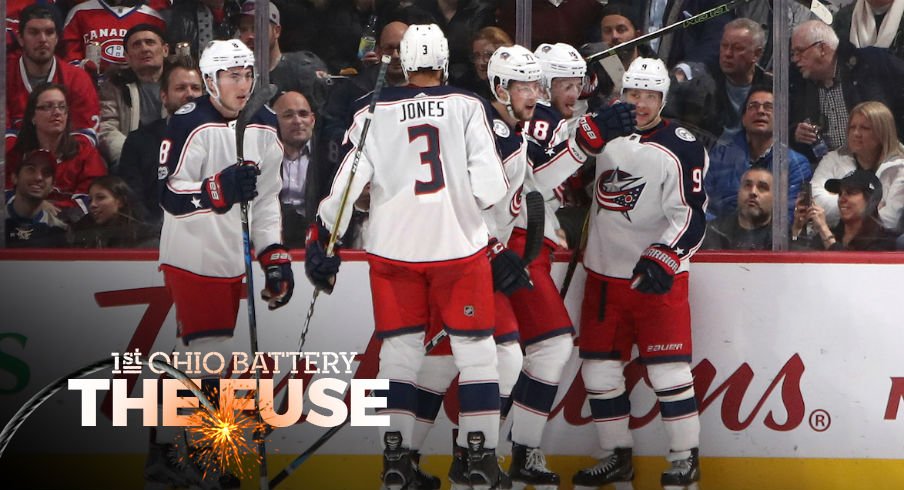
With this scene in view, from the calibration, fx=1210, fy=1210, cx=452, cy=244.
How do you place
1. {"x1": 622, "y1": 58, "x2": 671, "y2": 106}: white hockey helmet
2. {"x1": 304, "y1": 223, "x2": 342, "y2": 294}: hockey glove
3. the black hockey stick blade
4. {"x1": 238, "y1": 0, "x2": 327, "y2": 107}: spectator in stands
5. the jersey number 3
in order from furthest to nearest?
{"x1": 238, "y1": 0, "x2": 327, "y2": 107}: spectator in stands, {"x1": 622, "y1": 58, "x2": 671, "y2": 106}: white hockey helmet, the black hockey stick blade, {"x1": 304, "y1": 223, "x2": 342, "y2": 294}: hockey glove, the jersey number 3

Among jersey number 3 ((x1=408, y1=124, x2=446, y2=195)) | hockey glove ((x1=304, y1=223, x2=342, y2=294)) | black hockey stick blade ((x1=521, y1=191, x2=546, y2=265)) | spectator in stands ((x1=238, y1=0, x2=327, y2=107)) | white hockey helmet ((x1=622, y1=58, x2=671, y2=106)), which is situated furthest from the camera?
spectator in stands ((x1=238, y1=0, x2=327, y2=107))

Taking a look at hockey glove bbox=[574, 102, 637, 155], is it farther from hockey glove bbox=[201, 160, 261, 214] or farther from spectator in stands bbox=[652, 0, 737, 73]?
hockey glove bbox=[201, 160, 261, 214]

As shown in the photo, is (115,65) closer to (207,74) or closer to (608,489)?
(207,74)

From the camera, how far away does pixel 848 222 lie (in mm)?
4059

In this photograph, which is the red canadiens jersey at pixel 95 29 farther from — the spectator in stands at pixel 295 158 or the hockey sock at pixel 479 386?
the hockey sock at pixel 479 386

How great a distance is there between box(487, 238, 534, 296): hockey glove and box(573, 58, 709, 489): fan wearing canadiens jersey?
38 centimetres

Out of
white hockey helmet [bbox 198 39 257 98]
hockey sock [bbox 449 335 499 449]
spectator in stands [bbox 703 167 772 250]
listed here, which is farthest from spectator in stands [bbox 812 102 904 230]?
white hockey helmet [bbox 198 39 257 98]

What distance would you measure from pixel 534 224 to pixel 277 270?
33.5 inches

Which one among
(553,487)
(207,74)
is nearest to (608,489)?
(553,487)

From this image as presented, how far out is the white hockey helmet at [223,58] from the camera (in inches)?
151

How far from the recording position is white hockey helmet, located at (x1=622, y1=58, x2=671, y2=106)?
12.8 ft

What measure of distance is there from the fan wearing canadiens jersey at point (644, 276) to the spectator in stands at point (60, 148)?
5.52 ft

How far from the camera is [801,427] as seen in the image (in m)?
4.01

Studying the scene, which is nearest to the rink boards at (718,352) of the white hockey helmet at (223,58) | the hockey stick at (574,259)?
the hockey stick at (574,259)
